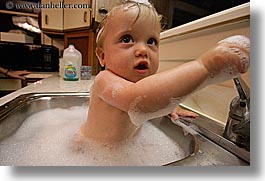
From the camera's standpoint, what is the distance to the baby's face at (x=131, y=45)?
0.39 meters

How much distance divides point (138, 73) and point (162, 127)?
264 millimetres

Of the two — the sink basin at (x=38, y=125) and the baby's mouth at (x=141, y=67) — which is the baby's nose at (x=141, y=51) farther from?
the sink basin at (x=38, y=125)

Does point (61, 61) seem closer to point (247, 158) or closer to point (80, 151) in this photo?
point (80, 151)

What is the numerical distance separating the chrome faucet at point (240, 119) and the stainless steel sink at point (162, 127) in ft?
0.10

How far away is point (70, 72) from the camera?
3.23 ft

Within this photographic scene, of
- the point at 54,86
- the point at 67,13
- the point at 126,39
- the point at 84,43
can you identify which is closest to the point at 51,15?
the point at 67,13

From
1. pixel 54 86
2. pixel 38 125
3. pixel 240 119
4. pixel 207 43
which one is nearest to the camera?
pixel 240 119

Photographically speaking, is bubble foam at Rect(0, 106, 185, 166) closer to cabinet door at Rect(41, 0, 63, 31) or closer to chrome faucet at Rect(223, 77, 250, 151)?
chrome faucet at Rect(223, 77, 250, 151)

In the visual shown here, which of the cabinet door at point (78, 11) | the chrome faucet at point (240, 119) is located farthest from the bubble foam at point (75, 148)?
the cabinet door at point (78, 11)

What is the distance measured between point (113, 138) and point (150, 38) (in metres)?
0.25

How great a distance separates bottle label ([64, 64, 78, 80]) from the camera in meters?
0.93

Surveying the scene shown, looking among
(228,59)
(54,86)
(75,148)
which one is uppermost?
(228,59)

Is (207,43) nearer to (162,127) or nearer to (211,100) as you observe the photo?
(211,100)

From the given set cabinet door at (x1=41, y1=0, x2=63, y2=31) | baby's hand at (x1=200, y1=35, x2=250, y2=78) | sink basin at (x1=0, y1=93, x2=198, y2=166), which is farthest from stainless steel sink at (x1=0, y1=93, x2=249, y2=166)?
cabinet door at (x1=41, y1=0, x2=63, y2=31)
